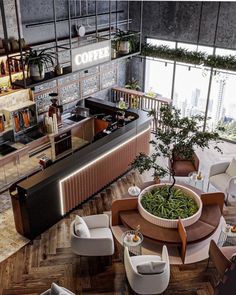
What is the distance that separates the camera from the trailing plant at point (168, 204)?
5961 mm

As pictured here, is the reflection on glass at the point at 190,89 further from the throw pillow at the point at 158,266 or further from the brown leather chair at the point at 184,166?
the throw pillow at the point at 158,266

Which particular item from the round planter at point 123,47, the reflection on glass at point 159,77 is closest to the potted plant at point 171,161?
the round planter at point 123,47

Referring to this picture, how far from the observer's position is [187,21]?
9.48 metres

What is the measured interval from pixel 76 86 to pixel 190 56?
3.23 metres

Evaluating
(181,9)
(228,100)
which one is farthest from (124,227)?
(181,9)

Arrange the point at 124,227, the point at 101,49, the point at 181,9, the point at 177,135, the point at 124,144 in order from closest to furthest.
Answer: the point at 177,135
the point at 101,49
the point at 124,227
the point at 124,144
the point at 181,9

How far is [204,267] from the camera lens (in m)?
5.60

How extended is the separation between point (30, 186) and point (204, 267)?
10.3ft

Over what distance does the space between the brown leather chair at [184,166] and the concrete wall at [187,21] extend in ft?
11.1

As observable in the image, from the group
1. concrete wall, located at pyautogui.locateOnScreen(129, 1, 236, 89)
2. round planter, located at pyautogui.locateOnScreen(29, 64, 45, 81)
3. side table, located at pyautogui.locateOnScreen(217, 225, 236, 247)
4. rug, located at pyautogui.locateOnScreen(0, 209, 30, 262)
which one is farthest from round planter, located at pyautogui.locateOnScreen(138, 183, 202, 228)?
concrete wall, located at pyautogui.locateOnScreen(129, 1, 236, 89)

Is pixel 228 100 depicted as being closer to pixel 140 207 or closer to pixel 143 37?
pixel 143 37

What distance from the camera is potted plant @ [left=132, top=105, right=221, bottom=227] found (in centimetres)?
545

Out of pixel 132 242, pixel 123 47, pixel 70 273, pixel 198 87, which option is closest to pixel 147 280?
pixel 132 242

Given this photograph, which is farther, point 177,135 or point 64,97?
point 64,97
